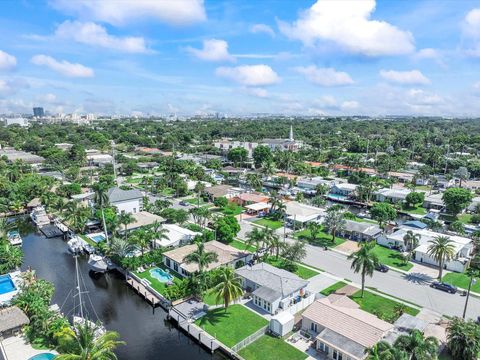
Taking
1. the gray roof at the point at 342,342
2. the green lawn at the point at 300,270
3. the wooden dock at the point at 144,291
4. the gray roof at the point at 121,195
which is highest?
the gray roof at the point at 121,195

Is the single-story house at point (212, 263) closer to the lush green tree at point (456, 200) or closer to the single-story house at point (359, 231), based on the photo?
the single-story house at point (359, 231)

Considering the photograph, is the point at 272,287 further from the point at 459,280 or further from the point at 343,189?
the point at 343,189

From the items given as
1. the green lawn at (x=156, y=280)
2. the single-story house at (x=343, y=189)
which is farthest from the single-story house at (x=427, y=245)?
the green lawn at (x=156, y=280)

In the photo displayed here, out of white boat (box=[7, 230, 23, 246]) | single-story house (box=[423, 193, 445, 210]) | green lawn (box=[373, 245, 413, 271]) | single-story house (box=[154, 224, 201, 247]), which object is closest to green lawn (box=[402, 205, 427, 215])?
single-story house (box=[423, 193, 445, 210])

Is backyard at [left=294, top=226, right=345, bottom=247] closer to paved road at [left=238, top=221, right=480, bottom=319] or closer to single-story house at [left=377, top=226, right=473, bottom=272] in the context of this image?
paved road at [left=238, top=221, right=480, bottom=319]

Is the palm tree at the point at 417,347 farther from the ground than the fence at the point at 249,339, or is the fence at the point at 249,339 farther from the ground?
the palm tree at the point at 417,347

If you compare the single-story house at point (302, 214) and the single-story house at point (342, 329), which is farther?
the single-story house at point (302, 214)

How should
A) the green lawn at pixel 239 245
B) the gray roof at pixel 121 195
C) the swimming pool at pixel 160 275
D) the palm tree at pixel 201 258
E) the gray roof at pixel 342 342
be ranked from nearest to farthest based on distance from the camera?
the gray roof at pixel 342 342 < the palm tree at pixel 201 258 < the swimming pool at pixel 160 275 < the green lawn at pixel 239 245 < the gray roof at pixel 121 195

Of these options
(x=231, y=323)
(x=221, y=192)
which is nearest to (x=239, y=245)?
(x=231, y=323)
